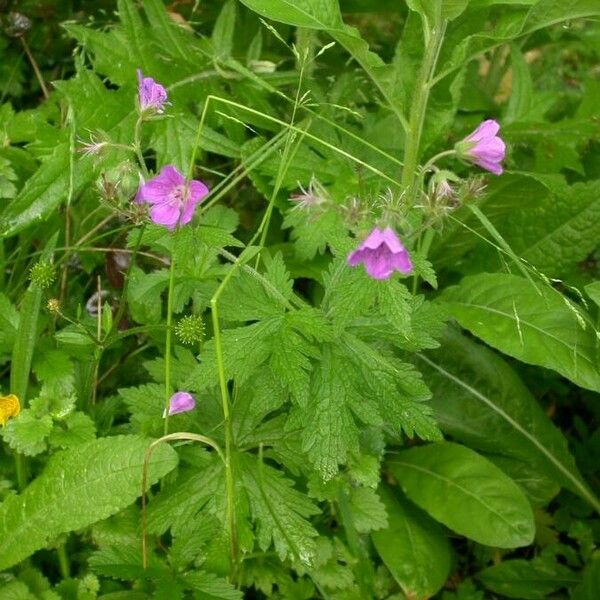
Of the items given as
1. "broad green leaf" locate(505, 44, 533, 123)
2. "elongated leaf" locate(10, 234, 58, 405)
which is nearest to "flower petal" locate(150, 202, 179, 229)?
"elongated leaf" locate(10, 234, 58, 405)

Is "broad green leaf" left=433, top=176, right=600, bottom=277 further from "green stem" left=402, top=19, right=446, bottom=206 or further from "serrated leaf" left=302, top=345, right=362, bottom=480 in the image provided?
"serrated leaf" left=302, top=345, right=362, bottom=480

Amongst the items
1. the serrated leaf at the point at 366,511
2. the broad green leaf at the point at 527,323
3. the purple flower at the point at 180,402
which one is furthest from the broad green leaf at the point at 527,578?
the purple flower at the point at 180,402

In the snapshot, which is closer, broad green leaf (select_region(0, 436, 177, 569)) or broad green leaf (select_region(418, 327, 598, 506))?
broad green leaf (select_region(0, 436, 177, 569))

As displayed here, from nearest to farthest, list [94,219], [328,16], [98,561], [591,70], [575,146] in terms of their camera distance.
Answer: [98,561] < [328,16] < [94,219] < [575,146] < [591,70]

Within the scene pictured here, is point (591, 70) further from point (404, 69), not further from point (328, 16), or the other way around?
point (328, 16)

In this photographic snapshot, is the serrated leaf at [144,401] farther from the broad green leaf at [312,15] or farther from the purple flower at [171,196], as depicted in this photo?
the broad green leaf at [312,15]

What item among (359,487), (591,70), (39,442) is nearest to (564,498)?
(359,487)

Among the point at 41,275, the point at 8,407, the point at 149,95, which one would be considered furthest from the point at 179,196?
the point at 8,407
